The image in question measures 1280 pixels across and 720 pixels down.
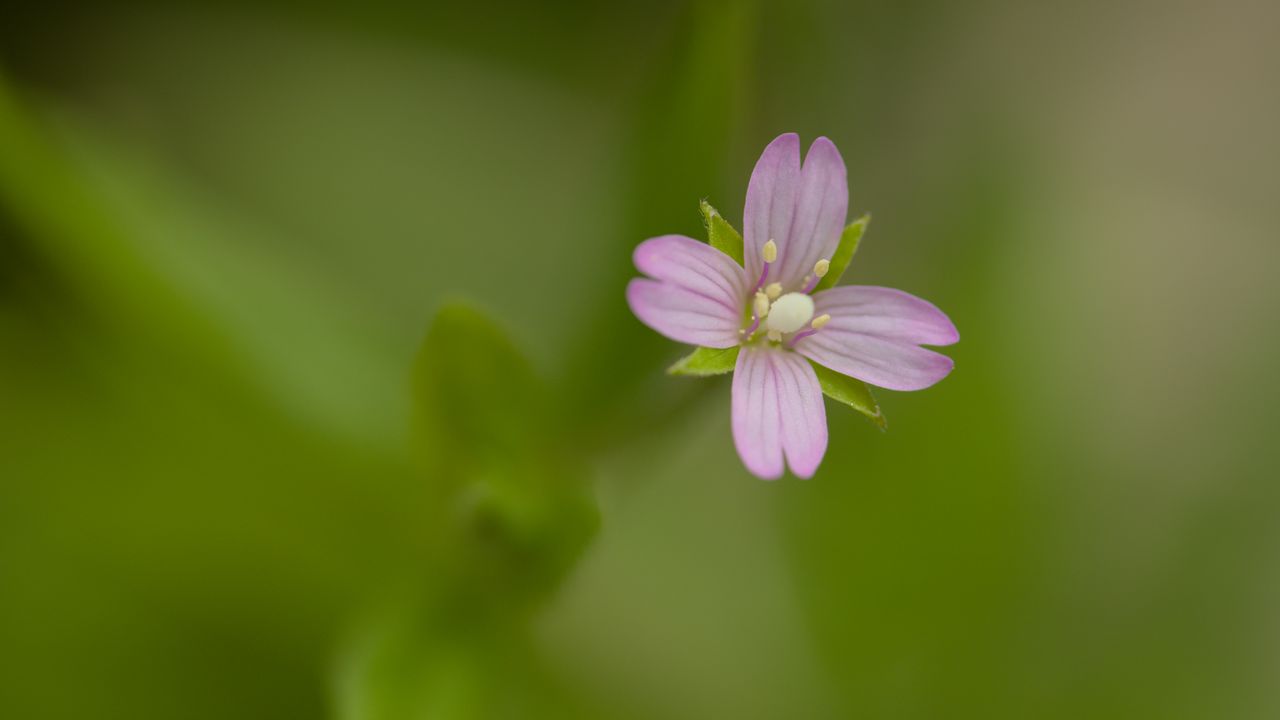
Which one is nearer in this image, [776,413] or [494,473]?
[776,413]

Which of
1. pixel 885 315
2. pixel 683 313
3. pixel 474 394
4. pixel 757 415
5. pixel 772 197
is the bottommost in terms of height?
pixel 474 394

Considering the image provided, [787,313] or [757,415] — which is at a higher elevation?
[787,313]

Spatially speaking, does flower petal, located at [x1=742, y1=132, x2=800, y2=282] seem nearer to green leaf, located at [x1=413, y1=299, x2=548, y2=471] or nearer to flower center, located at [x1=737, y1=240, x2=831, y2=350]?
Result: flower center, located at [x1=737, y1=240, x2=831, y2=350]

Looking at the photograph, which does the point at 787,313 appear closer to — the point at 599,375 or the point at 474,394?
the point at 474,394

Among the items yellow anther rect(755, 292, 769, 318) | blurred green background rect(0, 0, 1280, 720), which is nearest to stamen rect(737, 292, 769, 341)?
yellow anther rect(755, 292, 769, 318)

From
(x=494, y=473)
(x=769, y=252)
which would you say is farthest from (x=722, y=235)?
(x=494, y=473)

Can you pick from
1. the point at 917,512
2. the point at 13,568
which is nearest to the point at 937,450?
the point at 917,512
